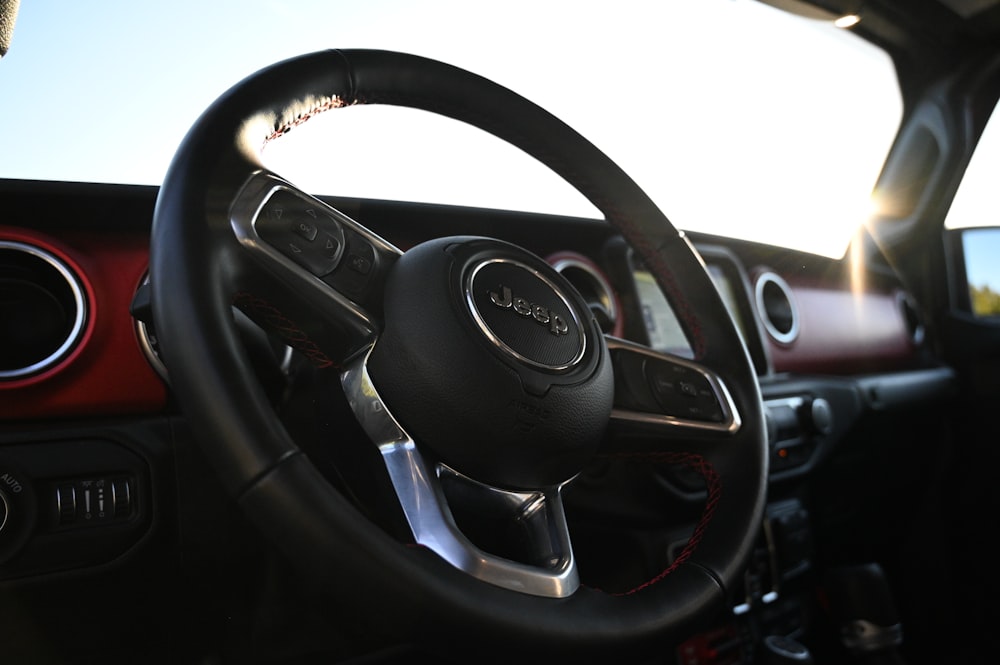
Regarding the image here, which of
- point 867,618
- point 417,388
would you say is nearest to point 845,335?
point 867,618

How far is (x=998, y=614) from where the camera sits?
1.89 m

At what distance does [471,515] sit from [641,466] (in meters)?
0.46

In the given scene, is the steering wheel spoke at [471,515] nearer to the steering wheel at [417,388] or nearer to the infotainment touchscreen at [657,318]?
the steering wheel at [417,388]

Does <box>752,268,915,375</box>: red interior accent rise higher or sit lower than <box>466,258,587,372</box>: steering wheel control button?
lower

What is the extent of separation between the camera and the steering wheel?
474 millimetres

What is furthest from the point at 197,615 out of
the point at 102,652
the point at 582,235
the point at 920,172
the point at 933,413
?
the point at 920,172

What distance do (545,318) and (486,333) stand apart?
0.26 ft

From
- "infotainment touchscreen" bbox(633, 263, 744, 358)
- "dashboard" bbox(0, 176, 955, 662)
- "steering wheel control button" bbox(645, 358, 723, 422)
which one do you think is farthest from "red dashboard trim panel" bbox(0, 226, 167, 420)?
"infotainment touchscreen" bbox(633, 263, 744, 358)

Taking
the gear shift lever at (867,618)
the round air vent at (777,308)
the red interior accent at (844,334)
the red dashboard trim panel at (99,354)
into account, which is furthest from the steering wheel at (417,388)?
the red interior accent at (844,334)

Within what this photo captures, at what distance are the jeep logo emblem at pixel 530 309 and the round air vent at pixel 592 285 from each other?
57 cm

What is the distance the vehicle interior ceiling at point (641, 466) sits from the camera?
713 mm

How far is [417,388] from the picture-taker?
0.57 metres

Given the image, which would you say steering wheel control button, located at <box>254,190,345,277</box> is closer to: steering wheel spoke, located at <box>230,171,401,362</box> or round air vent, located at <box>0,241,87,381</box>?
steering wheel spoke, located at <box>230,171,401,362</box>

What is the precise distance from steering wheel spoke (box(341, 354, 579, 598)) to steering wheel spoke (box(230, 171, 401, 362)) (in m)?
0.04
